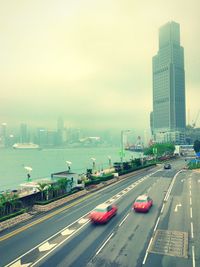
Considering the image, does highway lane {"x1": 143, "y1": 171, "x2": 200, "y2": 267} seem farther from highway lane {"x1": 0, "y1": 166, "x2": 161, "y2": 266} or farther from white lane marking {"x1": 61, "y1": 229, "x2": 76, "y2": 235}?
highway lane {"x1": 0, "y1": 166, "x2": 161, "y2": 266}

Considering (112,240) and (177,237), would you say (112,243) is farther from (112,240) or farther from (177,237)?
(177,237)

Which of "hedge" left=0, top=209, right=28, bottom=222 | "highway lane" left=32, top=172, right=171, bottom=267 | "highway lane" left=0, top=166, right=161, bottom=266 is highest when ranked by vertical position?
"hedge" left=0, top=209, right=28, bottom=222

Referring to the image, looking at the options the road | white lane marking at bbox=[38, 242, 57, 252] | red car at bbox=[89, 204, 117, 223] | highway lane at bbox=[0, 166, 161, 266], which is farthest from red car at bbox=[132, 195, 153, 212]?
white lane marking at bbox=[38, 242, 57, 252]

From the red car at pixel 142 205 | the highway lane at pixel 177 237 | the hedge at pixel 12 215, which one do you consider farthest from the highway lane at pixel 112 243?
the hedge at pixel 12 215

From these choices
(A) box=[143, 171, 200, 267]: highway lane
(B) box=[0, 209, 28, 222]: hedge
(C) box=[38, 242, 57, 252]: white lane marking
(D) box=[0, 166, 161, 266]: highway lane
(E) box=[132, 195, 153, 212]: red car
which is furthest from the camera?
(E) box=[132, 195, 153, 212]: red car

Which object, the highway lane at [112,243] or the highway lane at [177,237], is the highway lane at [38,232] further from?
the highway lane at [177,237]

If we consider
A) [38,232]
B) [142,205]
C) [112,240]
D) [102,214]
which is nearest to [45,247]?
[38,232]

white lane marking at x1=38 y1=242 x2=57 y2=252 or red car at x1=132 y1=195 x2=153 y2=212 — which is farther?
red car at x1=132 y1=195 x2=153 y2=212

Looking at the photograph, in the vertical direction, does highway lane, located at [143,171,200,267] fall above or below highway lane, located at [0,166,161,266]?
above
